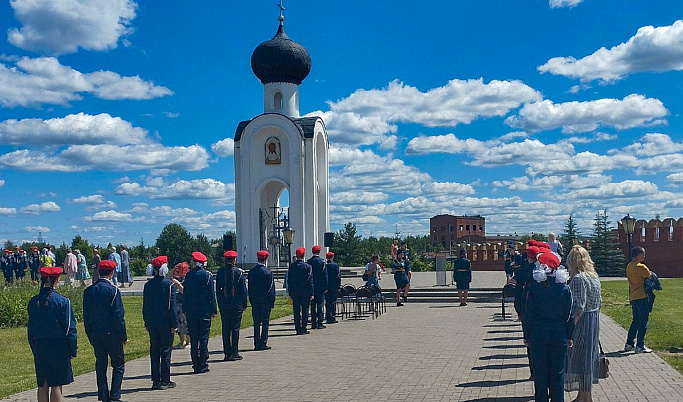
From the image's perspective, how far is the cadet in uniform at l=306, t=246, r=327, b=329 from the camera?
1638cm

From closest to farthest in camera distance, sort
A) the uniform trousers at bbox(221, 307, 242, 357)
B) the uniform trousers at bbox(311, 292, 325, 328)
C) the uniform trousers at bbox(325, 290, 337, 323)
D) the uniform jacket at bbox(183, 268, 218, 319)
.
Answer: the uniform jacket at bbox(183, 268, 218, 319) → the uniform trousers at bbox(221, 307, 242, 357) → the uniform trousers at bbox(311, 292, 325, 328) → the uniform trousers at bbox(325, 290, 337, 323)

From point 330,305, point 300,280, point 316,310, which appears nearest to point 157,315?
point 300,280

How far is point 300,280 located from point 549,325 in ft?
27.3

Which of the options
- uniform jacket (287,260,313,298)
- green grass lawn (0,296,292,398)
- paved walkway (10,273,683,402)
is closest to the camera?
paved walkway (10,273,683,402)

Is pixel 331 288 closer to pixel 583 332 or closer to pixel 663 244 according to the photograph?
pixel 583 332

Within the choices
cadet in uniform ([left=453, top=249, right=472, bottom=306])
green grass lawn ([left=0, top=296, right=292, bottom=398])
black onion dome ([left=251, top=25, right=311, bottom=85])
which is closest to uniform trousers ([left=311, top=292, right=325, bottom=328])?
green grass lawn ([left=0, top=296, right=292, bottom=398])

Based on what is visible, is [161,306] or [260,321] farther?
[260,321]

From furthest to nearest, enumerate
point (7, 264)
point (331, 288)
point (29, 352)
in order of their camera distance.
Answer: point (7, 264)
point (331, 288)
point (29, 352)

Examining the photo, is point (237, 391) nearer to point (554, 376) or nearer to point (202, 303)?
point (202, 303)

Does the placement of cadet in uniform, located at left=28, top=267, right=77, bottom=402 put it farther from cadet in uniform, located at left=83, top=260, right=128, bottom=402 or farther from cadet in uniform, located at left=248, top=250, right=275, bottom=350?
cadet in uniform, located at left=248, top=250, right=275, bottom=350

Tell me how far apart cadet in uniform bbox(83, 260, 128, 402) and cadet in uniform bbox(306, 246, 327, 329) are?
7.82 metres

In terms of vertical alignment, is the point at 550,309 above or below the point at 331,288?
above

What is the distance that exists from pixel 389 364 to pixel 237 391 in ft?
9.00

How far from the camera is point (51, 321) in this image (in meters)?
7.80
